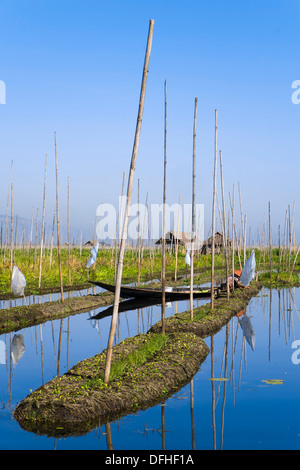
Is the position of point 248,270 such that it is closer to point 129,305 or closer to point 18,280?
point 129,305

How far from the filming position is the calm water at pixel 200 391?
166 inches

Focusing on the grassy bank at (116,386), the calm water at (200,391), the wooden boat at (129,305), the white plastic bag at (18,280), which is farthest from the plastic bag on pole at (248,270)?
the white plastic bag at (18,280)

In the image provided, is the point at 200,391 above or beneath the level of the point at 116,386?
beneath

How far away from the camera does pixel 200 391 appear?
5574mm

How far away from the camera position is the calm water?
4.22 m

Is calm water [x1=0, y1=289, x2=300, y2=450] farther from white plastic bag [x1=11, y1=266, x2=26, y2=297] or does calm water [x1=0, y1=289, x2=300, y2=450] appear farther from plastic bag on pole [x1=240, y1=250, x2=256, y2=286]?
plastic bag on pole [x1=240, y1=250, x2=256, y2=286]

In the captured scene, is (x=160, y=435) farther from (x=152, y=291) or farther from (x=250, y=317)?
(x=152, y=291)

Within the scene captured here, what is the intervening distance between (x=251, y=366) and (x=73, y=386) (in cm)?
280

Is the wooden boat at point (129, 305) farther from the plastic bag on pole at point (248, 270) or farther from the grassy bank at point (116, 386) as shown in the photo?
the grassy bank at point (116, 386)
